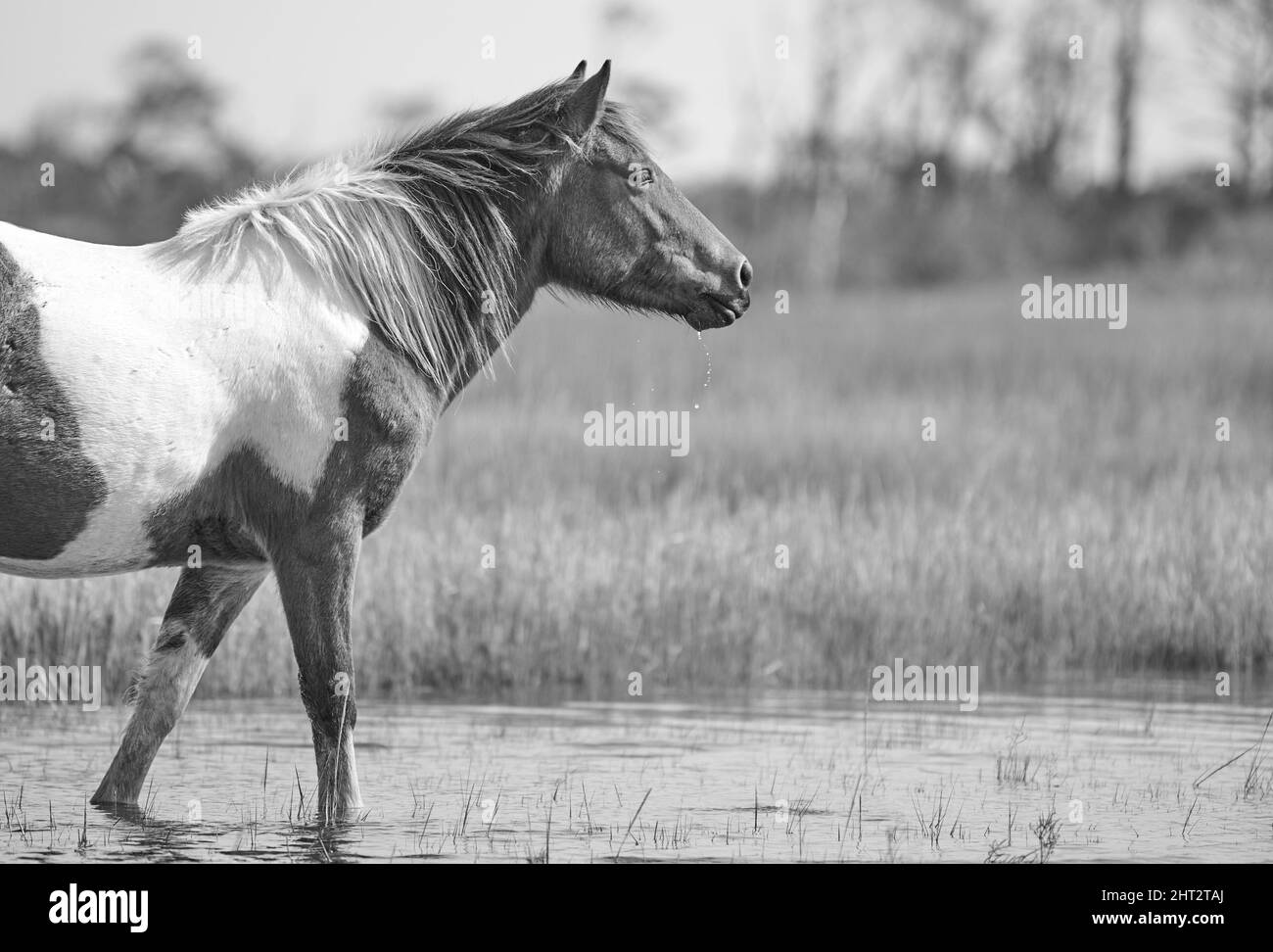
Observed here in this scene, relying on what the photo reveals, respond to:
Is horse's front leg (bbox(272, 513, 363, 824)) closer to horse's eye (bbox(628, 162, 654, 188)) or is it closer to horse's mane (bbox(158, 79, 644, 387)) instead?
horse's mane (bbox(158, 79, 644, 387))

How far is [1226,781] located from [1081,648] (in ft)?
10.3

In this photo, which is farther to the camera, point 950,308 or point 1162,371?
point 950,308

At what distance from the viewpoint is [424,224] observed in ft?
19.5

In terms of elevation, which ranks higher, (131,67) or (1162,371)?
(131,67)

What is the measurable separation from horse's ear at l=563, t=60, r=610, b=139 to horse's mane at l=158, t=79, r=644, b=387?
38 millimetres

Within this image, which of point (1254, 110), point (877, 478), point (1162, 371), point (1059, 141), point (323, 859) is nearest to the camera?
point (323, 859)

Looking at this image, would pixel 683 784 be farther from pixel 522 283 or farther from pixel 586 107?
pixel 586 107

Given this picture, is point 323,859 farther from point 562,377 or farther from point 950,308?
point 950,308

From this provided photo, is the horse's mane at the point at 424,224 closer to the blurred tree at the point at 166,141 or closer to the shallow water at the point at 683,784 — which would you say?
the shallow water at the point at 683,784

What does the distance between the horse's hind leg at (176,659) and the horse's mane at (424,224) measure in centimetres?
98

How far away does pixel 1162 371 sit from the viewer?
18.2 meters

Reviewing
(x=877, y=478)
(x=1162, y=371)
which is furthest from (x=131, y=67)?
(x=877, y=478)
